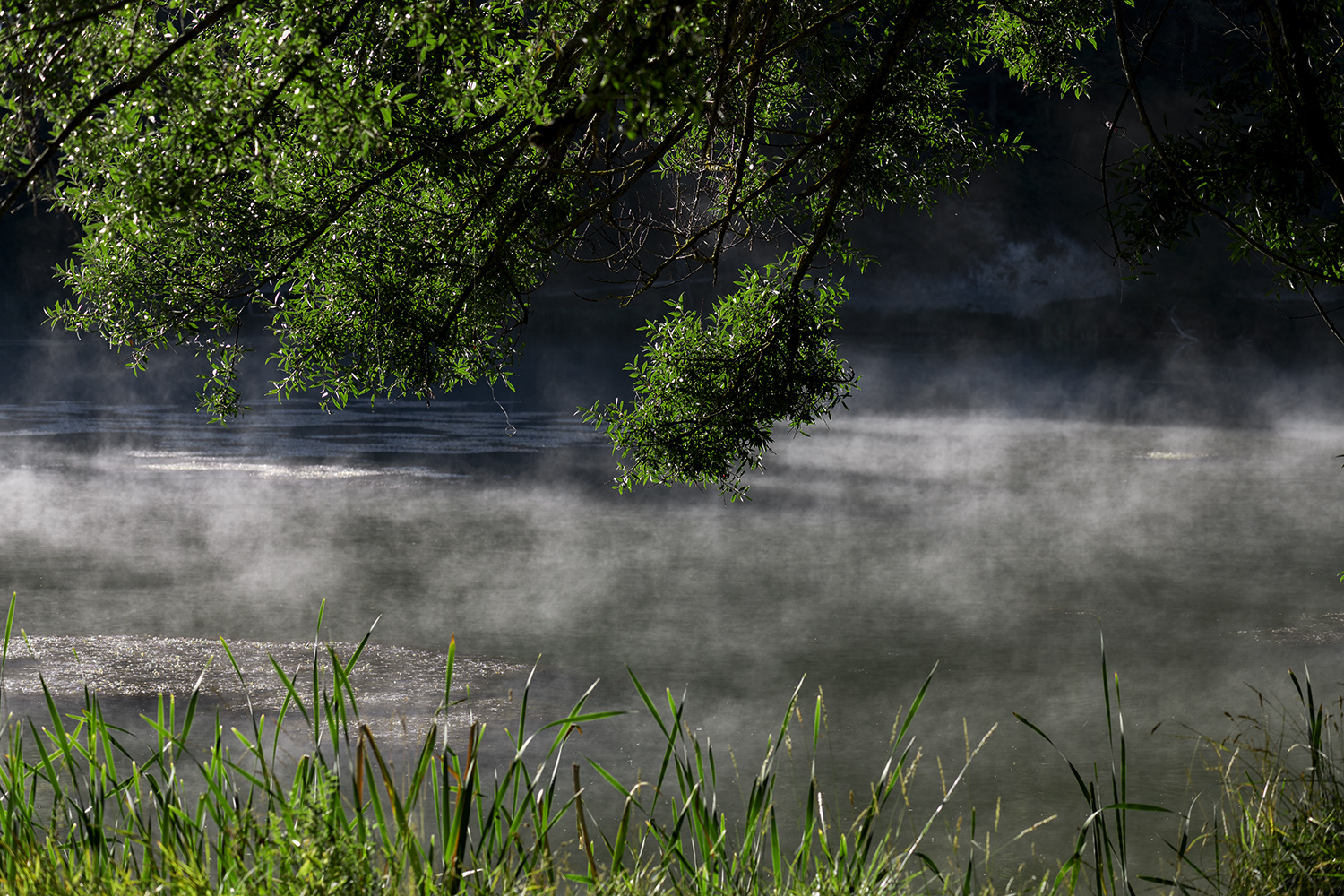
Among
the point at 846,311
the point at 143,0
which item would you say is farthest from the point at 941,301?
the point at 143,0

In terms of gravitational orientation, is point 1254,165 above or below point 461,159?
above

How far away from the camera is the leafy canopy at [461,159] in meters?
3.71

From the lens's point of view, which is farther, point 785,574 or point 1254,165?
point 785,574

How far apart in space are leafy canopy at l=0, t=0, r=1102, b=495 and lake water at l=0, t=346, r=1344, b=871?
2.01 metres

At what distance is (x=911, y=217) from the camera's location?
45.2 meters

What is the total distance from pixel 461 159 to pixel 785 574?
287 inches

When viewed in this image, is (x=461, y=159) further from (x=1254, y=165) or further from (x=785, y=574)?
(x=785, y=574)

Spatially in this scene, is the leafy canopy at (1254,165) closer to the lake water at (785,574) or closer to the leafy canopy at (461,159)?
the leafy canopy at (461,159)

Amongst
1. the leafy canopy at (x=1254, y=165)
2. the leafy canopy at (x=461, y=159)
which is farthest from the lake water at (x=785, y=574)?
the leafy canopy at (x=1254, y=165)

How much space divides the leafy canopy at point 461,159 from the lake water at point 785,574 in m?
2.01

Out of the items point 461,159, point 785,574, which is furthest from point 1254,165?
point 785,574

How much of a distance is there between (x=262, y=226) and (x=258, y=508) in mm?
10307

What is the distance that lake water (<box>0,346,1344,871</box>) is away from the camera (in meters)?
8.58

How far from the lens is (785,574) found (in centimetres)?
1238
